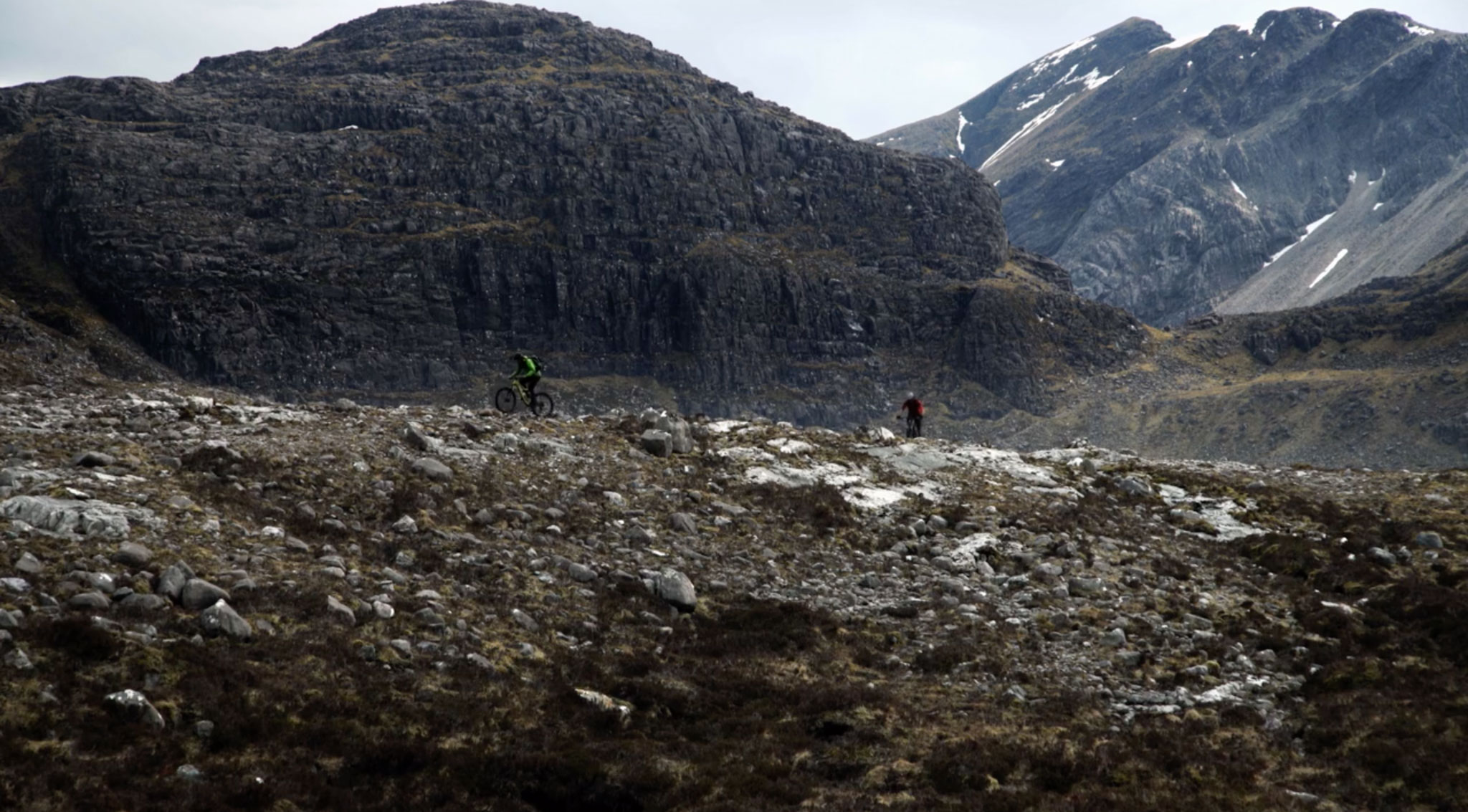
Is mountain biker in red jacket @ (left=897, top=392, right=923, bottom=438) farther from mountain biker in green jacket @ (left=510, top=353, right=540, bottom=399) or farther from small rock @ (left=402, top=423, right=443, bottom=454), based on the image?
small rock @ (left=402, top=423, right=443, bottom=454)

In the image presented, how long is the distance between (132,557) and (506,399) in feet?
71.1

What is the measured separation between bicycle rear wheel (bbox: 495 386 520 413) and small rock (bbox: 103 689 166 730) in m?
24.2

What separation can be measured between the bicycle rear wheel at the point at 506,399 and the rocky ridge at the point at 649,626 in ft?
18.2

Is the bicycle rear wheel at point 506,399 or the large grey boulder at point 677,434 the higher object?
the bicycle rear wheel at point 506,399

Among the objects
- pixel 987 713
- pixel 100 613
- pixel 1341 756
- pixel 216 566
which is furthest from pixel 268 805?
pixel 1341 756

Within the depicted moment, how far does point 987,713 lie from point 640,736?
6.06 meters

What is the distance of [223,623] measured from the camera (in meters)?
14.5

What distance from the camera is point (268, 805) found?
445 inches

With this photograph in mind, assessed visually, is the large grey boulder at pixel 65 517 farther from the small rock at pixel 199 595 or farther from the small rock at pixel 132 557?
the small rock at pixel 199 595

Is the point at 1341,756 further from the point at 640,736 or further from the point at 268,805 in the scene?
the point at 268,805

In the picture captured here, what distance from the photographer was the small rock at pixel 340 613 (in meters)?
15.8

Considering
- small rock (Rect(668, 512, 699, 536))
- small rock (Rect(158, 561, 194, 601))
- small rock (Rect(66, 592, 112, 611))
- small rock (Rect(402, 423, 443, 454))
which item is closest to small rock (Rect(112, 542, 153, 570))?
small rock (Rect(158, 561, 194, 601))

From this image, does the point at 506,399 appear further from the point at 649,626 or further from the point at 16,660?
the point at 16,660

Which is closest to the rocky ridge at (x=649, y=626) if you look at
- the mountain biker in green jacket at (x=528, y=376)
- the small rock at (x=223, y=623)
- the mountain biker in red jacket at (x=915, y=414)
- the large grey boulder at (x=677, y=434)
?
the small rock at (x=223, y=623)
